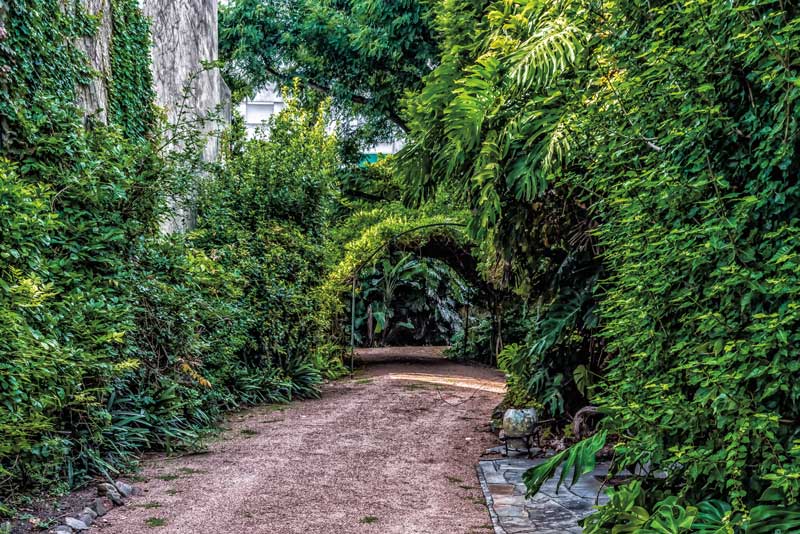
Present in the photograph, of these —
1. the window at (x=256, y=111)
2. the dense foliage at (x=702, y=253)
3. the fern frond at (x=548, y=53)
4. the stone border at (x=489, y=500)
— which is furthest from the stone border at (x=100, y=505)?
the window at (x=256, y=111)

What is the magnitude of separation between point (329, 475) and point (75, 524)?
6.34ft

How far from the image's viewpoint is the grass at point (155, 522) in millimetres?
3986

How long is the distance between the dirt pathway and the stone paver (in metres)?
0.12

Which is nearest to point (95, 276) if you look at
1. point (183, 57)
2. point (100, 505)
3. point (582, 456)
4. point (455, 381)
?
point (100, 505)

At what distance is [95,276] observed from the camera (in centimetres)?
498

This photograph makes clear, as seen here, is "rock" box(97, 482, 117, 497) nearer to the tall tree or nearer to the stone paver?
the stone paver

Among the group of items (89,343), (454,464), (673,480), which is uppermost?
(89,343)

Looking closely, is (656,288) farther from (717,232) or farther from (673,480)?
(673,480)

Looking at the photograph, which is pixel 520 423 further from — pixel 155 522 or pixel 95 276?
pixel 95 276

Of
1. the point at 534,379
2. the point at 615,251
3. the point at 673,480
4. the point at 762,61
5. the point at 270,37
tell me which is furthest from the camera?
the point at 270,37

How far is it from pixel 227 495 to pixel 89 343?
4.57ft

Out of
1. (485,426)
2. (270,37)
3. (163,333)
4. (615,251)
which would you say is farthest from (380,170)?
(615,251)

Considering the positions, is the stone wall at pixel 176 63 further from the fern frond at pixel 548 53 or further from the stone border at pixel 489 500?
the stone border at pixel 489 500

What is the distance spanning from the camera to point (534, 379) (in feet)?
21.4
